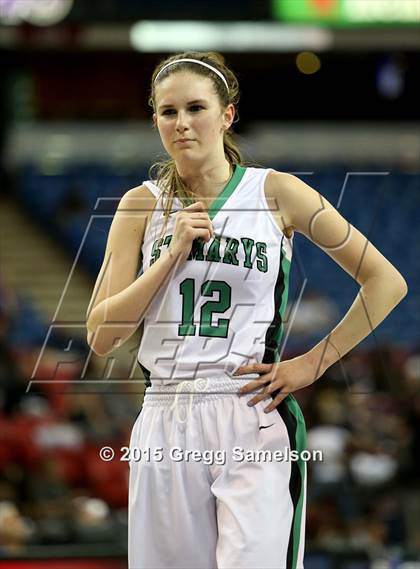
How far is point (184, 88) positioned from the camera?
9.76 ft

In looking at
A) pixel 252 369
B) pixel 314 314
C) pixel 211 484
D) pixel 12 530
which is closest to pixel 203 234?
pixel 252 369

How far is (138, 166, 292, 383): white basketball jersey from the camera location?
9.60ft

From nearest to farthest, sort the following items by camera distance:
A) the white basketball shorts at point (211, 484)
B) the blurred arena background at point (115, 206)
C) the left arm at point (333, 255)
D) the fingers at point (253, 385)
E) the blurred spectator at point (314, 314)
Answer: the white basketball shorts at point (211, 484), the fingers at point (253, 385), the left arm at point (333, 255), the blurred arena background at point (115, 206), the blurred spectator at point (314, 314)

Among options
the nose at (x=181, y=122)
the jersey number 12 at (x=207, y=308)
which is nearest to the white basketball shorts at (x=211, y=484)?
the jersey number 12 at (x=207, y=308)

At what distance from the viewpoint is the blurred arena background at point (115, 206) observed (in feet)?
21.8

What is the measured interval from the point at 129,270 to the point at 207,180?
0.30 meters

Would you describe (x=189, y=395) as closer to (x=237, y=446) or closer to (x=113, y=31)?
(x=237, y=446)

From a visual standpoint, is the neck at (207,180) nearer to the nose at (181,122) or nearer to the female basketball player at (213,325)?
the female basketball player at (213,325)

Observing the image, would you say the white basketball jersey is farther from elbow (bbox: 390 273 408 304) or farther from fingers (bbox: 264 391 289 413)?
elbow (bbox: 390 273 408 304)

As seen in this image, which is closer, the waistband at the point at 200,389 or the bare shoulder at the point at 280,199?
the waistband at the point at 200,389

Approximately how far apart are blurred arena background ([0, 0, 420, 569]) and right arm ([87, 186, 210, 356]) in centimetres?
36

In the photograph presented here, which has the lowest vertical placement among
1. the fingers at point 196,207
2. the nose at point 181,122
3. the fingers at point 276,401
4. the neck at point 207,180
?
the fingers at point 276,401

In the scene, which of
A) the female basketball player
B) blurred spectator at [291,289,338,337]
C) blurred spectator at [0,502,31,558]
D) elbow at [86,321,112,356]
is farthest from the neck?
blurred spectator at [291,289,338,337]

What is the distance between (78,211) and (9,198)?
133 centimetres
